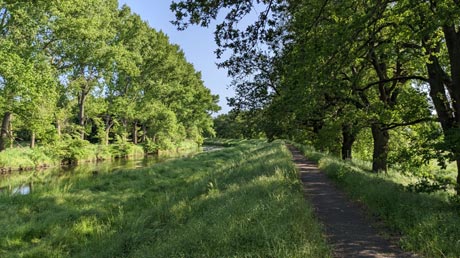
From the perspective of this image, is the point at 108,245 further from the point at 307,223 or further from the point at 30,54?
the point at 30,54

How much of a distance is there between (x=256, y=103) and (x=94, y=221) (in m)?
11.2

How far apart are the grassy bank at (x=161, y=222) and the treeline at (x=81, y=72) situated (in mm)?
8082

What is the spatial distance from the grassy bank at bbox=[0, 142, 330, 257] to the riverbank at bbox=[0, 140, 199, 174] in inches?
493

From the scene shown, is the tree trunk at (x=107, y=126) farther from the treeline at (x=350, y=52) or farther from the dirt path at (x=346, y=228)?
the dirt path at (x=346, y=228)

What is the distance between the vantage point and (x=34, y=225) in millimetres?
10625

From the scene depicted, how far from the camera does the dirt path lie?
6051 millimetres

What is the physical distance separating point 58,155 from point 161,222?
23.0 metres

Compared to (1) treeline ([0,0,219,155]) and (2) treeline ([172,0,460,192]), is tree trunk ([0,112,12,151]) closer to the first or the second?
(1) treeline ([0,0,219,155])

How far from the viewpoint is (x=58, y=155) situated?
2917 centimetres

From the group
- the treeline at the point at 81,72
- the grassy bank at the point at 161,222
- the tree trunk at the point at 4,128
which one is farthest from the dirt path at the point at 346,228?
the tree trunk at the point at 4,128

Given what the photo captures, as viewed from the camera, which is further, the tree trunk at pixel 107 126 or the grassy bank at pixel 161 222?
the tree trunk at pixel 107 126

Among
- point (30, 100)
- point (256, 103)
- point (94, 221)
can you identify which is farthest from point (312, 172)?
point (30, 100)

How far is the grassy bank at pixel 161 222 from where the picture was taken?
235 inches

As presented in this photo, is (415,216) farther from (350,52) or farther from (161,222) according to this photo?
(161,222)
